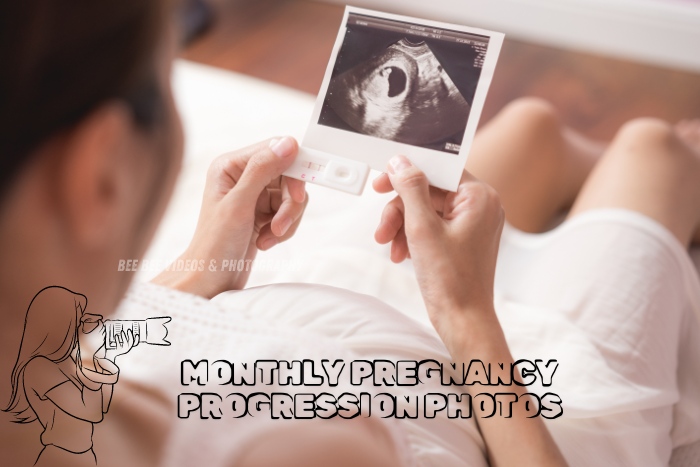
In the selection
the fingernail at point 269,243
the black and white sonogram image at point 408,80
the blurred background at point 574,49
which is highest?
the blurred background at point 574,49

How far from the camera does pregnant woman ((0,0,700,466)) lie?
34 centimetres

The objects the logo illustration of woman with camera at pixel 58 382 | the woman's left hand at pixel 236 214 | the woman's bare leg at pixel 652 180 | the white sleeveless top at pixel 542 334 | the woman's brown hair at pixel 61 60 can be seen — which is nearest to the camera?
the woman's brown hair at pixel 61 60

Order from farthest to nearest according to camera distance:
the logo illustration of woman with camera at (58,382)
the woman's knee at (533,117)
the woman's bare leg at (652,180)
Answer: the woman's knee at (533,117)
the woman's bare leg at (652,180)
the logo illustration of woman with camera at (58,382)

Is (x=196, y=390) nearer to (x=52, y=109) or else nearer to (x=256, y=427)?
(x=256, y=427)

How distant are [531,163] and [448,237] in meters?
0.44

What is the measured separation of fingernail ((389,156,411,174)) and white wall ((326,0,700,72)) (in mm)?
1273

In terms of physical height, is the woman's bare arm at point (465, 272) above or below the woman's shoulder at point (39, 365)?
above

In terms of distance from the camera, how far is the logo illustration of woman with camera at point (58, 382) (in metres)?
0.43

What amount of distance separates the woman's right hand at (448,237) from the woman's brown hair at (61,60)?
1.10ft

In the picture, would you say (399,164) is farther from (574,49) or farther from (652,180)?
(574,49)

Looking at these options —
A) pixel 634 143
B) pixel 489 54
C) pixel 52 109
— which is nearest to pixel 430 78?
pixel 489 54

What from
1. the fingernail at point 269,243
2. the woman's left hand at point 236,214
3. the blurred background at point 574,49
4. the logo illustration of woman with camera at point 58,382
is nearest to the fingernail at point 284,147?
the woman's left hand at point 236,214

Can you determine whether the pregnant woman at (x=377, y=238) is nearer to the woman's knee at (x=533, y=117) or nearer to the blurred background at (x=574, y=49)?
the woman's knee at (x=533, y=117)

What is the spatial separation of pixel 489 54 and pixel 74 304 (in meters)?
0.42
